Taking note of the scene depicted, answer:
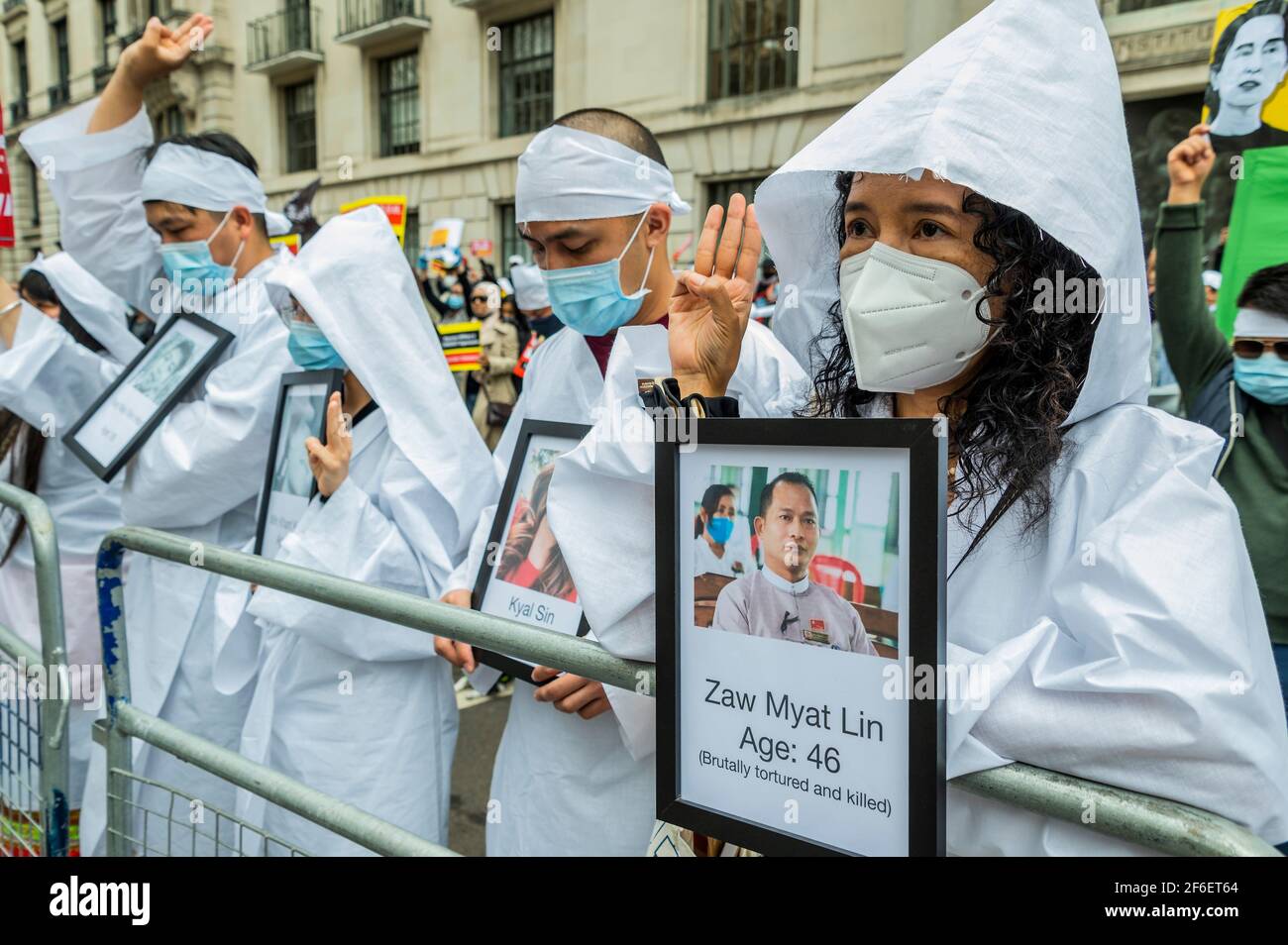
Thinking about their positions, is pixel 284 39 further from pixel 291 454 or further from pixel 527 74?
pixel 291 454

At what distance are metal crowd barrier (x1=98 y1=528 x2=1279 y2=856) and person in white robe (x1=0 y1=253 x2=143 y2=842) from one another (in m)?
1.19

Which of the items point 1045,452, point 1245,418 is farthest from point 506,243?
point 1045,452

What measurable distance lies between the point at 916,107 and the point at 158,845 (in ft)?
8.47

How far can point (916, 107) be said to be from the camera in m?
1.22

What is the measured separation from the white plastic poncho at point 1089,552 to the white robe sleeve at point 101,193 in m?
3.08

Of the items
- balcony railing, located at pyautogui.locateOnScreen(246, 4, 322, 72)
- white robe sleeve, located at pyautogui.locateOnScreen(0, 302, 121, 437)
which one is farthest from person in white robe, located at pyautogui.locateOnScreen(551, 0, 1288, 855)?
balcony railing, located at pyautogui.locateOnScreen(246, 4, 322, 72)

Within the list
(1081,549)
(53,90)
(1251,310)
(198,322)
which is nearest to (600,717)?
(1081,549)

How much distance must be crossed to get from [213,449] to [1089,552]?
2319mm

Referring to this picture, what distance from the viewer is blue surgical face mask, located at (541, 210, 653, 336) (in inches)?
88.5

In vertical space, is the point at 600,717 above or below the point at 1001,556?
below

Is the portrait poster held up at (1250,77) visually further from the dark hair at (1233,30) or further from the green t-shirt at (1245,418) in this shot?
the green t-shirt at (1245,418)

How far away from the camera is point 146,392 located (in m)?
2.81

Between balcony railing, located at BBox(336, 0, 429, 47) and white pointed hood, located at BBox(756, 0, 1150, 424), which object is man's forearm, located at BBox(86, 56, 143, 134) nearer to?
white pointed hood, located at BBox(756, 0, 1150, 424)
